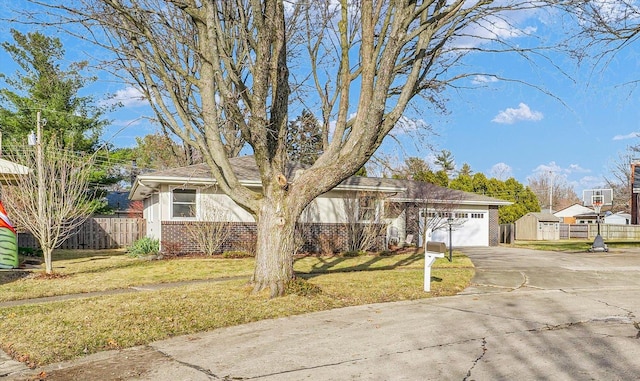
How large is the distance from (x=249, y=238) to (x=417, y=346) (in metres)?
13.9

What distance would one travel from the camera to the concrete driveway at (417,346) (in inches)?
188

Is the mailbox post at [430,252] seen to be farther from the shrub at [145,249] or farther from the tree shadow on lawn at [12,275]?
the shrub at [145,249]

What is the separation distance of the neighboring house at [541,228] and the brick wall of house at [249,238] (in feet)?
75.4

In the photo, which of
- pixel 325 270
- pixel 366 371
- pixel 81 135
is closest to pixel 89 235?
pixel 81 135

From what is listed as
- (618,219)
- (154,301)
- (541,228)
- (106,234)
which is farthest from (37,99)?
(618,219)

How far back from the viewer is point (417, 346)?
575 cm

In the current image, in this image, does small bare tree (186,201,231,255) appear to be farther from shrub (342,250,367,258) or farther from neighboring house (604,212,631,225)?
neighboring house (604,212,631,225)

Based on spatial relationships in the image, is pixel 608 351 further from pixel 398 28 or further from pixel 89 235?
pixel 89 235

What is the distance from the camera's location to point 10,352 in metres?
5.70

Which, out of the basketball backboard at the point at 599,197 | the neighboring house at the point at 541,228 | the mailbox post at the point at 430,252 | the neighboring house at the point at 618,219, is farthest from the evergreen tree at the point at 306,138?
the neighboring house at the point at 618,219

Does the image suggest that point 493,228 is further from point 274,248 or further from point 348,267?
point 274,248

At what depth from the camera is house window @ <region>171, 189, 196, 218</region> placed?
18.3 metres

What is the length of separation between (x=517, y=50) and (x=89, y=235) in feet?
74.8

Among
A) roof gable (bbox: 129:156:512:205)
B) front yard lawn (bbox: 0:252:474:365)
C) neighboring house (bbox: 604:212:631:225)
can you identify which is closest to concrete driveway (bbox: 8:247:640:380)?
front yard lawn (bbox: 0:252:474:365)
